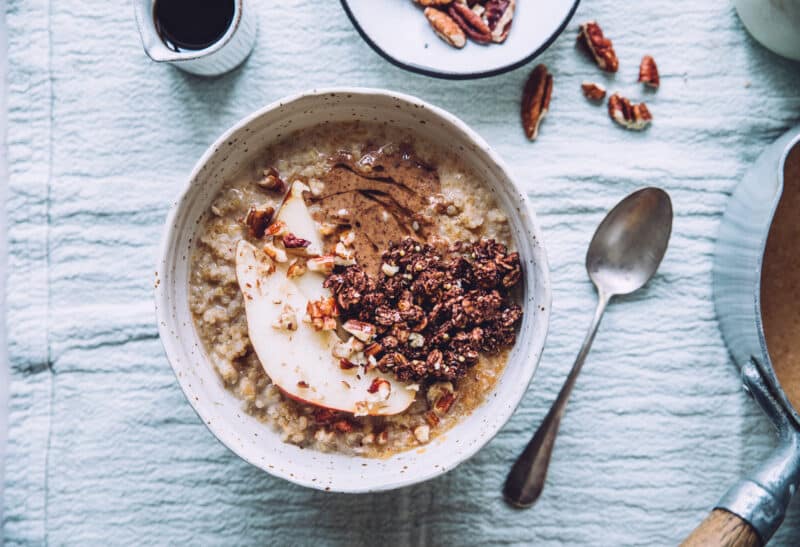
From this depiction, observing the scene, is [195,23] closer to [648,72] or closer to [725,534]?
[648,72]

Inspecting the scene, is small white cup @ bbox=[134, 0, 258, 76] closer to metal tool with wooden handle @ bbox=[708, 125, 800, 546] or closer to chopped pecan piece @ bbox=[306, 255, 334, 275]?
chopped pecan piece @ bbox=[306, 255, 334, 275]

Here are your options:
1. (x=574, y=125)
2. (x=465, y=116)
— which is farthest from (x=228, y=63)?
(x=574, y=125)

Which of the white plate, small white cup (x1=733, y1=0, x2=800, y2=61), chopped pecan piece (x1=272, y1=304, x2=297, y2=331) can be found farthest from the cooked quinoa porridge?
small white cup (x1=733, y1=0, x2=800, y2=61)

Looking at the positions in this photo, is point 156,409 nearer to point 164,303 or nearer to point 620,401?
point 164,303

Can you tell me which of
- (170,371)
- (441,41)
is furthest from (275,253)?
(441,41)

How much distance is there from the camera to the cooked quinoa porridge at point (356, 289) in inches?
40.7

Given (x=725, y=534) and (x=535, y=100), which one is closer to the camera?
(x=725, y=534)

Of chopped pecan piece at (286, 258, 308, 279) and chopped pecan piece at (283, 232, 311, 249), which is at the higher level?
chopped pecan piece at (283, 232, 311, 249)

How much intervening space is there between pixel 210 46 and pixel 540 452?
32.5 inches

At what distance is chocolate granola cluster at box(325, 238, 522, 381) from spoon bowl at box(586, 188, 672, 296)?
0.22m

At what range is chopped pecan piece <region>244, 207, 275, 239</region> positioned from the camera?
1054 millimetres

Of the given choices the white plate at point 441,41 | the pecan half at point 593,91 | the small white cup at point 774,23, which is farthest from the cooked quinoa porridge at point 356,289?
the small white cup at point 774,23

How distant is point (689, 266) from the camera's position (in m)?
1.25

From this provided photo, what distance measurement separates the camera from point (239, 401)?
1.08 metres
